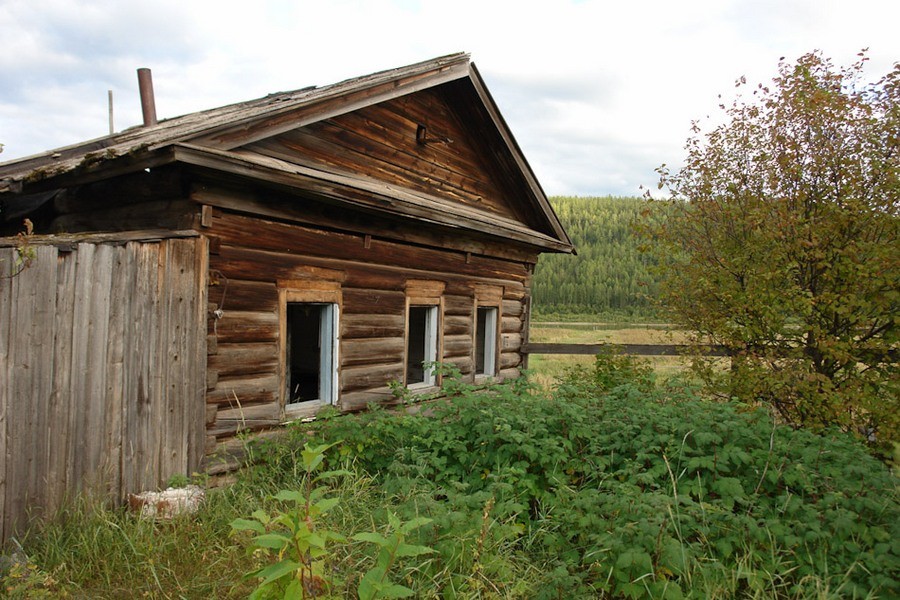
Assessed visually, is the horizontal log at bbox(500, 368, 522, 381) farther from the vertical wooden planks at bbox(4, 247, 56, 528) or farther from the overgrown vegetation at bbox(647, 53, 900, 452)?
the vertical wooden planks at bbox(4, 247, 56, 528)

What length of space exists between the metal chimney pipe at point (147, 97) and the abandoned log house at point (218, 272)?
0.20 feet

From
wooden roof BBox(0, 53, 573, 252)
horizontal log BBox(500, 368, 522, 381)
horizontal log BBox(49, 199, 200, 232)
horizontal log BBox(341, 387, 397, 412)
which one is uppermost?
wooden roof BBox(0, 53, 573, 252)

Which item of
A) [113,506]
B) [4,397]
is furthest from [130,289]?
[113,506]

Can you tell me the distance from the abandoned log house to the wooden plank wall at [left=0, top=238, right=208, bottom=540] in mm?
12

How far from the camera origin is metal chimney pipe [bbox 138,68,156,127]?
937 centimetres

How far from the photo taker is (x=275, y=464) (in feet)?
18.0

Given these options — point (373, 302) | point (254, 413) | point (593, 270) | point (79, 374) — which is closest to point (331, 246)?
point (373, 302)

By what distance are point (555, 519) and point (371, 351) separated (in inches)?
141

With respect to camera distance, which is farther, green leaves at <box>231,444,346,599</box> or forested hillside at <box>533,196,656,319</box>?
forested hillside at <box>533,196,656,319</box>

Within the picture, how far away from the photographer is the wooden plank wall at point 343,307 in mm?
5445

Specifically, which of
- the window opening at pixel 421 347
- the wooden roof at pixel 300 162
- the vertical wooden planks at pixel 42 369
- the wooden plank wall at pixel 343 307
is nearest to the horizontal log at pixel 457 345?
the wooden plank wall at pixel 343 307

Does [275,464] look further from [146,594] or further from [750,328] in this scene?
[750,328]

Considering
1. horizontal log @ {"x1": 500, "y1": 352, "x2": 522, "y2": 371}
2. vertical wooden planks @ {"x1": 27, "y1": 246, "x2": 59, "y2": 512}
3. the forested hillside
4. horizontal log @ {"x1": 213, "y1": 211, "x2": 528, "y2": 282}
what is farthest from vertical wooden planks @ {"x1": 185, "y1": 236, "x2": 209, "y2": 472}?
the forested hillside

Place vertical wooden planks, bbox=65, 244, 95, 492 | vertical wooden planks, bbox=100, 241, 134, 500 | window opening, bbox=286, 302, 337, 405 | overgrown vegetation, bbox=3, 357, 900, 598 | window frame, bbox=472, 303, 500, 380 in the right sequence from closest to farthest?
overgrown vegetation, bbox=3, 357, 900, 598, vertical wooden planks, bbox=65, 244, 95, 492, vertical wooden planks, bbox=100, 241, 134, 500, window opening, bbox=286, 302, 337, 405, window frame, bbox=472, 303, 500, 380
